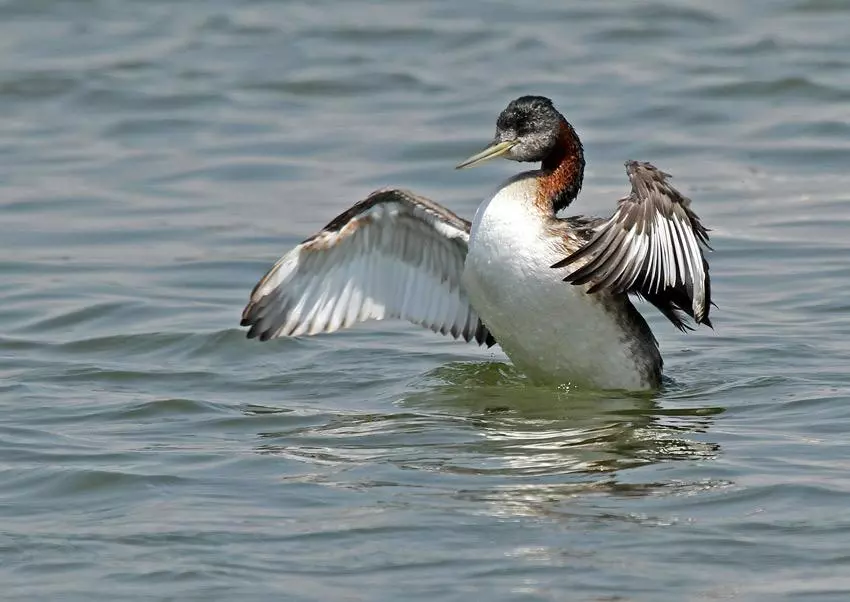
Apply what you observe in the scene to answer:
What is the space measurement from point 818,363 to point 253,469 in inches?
153

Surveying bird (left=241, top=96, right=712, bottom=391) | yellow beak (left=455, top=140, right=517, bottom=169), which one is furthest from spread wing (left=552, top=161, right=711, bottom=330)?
yellow beak (left=455, top=140, right=517, bottom=169)

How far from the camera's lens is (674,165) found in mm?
16219

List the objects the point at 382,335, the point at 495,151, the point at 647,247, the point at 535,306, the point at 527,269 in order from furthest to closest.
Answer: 1. the point at 382,335
2. the point at 495,151
3. the point at 535,306
4. the point at 527,269
5. the point at 647,247

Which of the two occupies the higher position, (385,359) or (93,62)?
(93,62)

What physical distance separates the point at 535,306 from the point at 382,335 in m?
2.61

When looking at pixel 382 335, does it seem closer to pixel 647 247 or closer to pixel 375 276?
pixel 375 276

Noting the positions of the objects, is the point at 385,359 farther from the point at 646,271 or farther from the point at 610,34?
the point at 610,34

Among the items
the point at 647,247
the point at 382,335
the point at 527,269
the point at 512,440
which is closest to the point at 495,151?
the point at 527,269

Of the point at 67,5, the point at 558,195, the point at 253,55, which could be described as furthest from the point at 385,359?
the point at 67,5

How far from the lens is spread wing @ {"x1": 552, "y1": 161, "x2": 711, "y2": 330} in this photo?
28.5 feet

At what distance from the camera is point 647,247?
880 cm

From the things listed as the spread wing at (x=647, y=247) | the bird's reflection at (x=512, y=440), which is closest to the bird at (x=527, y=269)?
the spread wing at (x=647, y=247)

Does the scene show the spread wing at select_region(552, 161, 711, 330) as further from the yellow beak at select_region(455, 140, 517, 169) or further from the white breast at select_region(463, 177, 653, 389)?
the yellow beak at select_region(455, 140, 517, 169)

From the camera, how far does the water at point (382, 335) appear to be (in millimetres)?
7078
